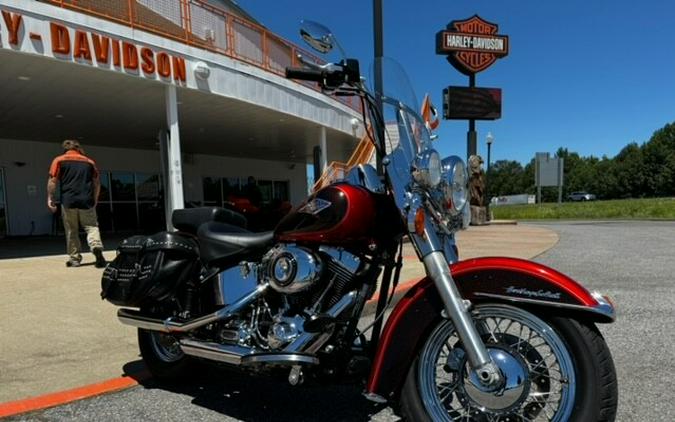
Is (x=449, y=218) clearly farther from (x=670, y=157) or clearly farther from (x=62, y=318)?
(x=670, y=157)

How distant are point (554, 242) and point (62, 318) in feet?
33.0

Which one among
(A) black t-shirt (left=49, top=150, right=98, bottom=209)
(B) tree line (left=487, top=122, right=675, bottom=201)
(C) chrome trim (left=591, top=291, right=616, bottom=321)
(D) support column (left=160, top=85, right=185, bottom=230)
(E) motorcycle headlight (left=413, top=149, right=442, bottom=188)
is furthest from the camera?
(B) tree line (left=487, top=122, right=675, bottom=201)

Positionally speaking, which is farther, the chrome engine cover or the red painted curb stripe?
the red painted curb stripe

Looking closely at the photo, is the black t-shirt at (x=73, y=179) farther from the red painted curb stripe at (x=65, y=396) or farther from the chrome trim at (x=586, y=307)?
the chrome trim at (x=586, y=307)

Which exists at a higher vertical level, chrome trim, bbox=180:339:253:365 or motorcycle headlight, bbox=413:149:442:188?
motorcycle headlight, bbox=413:149:442:188

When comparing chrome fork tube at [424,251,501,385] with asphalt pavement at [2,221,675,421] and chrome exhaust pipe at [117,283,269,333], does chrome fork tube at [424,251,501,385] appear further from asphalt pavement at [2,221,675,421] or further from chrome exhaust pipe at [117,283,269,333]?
chrome exhaust pipe at [117,283,269,333]

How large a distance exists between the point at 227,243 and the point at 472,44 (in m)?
23.6

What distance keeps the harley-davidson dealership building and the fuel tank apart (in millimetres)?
8017

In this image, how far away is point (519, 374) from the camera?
7.20 ft

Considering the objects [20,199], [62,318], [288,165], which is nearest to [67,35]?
[62,318]

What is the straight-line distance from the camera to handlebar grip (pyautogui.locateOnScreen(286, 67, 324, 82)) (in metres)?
2.58

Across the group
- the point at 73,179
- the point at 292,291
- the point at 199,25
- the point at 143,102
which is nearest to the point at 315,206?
the point at 292,291

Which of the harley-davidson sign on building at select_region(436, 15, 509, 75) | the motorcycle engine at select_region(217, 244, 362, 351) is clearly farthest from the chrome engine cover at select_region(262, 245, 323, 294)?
the harley-davidson sign on building at select_region(436, 15, 509, 75)

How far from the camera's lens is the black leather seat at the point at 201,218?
3.24 metres
